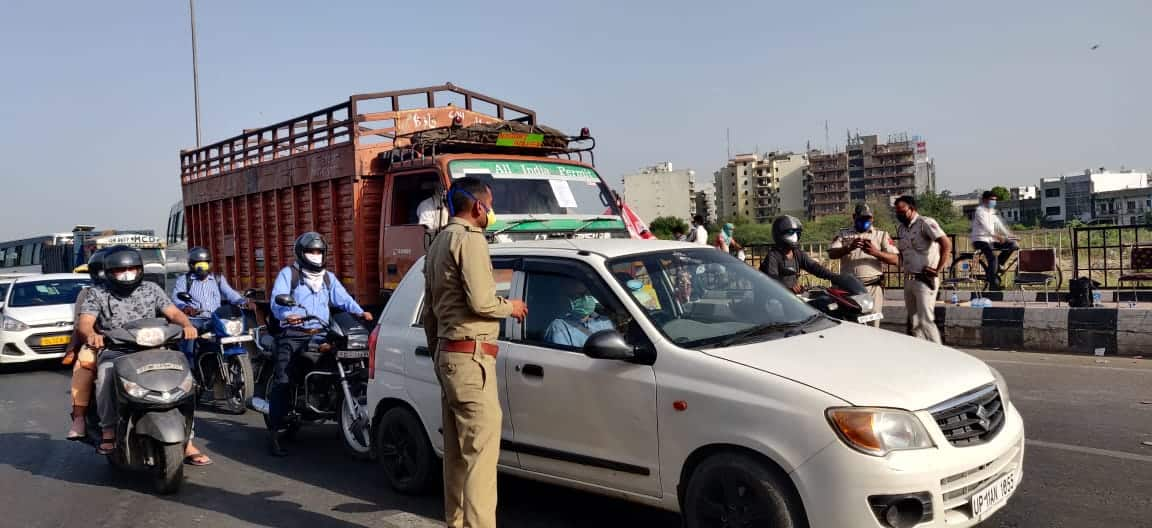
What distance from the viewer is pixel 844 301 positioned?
5.80 meters

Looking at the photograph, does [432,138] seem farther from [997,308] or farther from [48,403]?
[997,308]

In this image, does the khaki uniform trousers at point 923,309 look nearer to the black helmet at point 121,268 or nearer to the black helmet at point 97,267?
the black helmet at point 121,268

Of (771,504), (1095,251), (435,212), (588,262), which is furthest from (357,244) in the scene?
(1095,251)

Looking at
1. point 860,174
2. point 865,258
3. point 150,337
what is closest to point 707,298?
point 150,337

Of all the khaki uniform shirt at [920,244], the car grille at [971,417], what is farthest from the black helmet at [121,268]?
the khaki uniform shirt at [920,244]

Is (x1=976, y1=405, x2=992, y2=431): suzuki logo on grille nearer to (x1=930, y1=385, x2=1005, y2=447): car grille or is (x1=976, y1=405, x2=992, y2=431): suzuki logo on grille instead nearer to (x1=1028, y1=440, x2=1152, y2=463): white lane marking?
(x1=930, y1=385, x2=1005, y2=447): car grille

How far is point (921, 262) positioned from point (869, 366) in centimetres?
468

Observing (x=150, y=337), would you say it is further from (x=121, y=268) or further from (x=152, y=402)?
(x=121, y=268)

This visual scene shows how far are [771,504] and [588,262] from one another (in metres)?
1.63

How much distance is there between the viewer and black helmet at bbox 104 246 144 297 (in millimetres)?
6176

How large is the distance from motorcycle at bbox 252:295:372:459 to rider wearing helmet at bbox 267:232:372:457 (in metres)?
0.07

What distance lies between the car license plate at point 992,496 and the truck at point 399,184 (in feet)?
17.1

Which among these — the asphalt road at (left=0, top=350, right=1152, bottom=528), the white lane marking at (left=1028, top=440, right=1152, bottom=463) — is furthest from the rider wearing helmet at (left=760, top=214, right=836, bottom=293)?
the white lane marking at (left=1028, top=440, right=1152, bottom=463)

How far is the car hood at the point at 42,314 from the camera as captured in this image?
41.2ft
